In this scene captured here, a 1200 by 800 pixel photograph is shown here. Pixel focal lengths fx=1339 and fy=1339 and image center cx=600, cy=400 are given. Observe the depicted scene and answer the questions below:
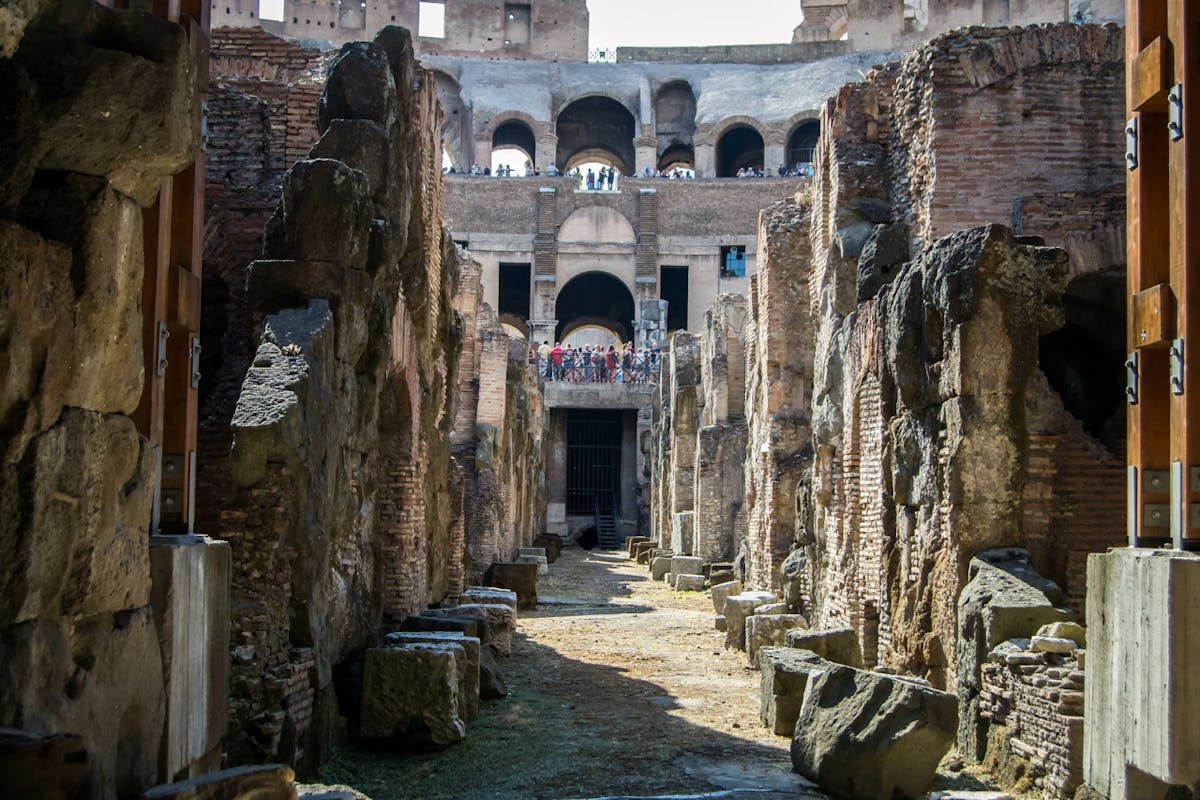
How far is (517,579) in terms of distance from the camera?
16.9m

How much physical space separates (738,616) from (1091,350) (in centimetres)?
407

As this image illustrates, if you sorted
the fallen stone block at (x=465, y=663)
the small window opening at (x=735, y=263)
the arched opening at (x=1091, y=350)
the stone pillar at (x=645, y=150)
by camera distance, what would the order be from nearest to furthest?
the fallen stone block at (x=465, y=663)
the arched opening at (x=1091, y=350)
the small window opening at (x=735, y=263)
the stone pillar at (x=645, y=150)

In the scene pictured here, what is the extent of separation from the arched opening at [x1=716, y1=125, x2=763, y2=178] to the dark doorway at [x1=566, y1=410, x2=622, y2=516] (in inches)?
651

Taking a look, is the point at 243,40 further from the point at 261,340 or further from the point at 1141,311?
the point at 1141,311

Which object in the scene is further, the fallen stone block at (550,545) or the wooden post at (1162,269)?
the fallen stone block at (550,545)

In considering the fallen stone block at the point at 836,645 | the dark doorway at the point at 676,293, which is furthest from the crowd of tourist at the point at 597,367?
the fallen stone block at the point at 836,645

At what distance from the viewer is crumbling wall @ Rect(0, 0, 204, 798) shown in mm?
3188

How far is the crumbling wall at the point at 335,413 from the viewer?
22.7ft

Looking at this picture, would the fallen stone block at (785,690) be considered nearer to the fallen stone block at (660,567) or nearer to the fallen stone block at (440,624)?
the fallen stone block at (440,624)

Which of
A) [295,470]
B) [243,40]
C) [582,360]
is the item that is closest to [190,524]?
[295,470]

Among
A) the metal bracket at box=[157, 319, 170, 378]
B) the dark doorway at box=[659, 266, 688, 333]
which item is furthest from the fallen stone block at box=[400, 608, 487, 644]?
the dark doorway at box=[659, 266, 688, 333]

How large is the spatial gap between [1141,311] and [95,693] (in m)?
3.48

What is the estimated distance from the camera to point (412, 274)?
1088 centimetres

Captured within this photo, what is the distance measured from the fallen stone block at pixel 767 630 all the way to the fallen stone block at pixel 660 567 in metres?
9.81
